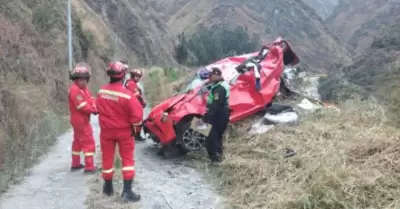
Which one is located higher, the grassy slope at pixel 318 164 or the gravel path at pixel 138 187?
the grassy slope at pixel 318 164

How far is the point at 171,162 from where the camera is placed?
8.14m

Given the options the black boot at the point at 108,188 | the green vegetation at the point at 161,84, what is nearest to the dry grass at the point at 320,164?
the black boot at the point at 108,188

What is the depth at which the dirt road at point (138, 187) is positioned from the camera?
6.27 metres

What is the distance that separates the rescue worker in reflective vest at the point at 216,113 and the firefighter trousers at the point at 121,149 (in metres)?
1.64

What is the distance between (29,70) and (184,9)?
106 m

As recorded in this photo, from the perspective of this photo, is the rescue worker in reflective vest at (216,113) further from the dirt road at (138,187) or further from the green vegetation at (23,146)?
the green vegetation at (23,146)

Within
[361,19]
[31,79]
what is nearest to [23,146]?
[31,79]

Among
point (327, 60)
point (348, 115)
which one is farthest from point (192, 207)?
point (327, 60)

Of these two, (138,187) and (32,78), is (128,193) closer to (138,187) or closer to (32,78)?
(138,187)

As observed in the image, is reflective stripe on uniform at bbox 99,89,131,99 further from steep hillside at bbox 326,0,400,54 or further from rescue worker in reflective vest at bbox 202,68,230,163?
steep hillside at bbox 326,0,400,54

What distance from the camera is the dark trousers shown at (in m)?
7.64

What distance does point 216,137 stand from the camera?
771 centimetres

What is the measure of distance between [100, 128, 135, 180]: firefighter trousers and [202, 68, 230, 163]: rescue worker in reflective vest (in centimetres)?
164

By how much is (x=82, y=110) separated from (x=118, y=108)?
1446mm
